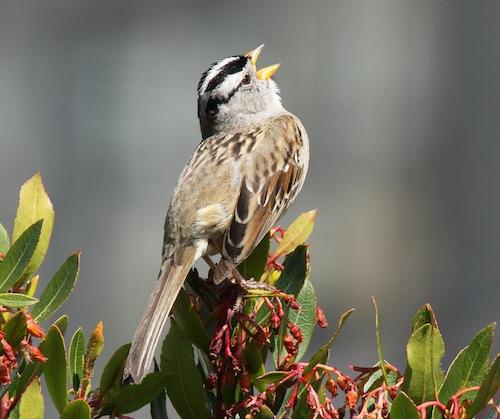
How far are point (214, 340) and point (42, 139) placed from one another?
443 centimetres

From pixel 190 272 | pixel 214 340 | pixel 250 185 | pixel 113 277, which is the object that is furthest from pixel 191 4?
pixel 214 340

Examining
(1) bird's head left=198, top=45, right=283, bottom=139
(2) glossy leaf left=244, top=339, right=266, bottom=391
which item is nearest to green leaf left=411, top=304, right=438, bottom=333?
(2) glossy leaf left=244, top=339, right=266, bottom=391

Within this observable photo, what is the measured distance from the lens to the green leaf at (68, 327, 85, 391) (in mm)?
1799

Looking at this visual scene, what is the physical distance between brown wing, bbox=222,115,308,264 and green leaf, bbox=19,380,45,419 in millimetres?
722

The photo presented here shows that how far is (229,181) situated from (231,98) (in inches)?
21.7

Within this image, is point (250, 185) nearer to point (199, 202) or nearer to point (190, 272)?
point (199, 202)

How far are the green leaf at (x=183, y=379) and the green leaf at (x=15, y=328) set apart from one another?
25 cm

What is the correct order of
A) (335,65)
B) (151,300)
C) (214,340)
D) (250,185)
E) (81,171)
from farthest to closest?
(335,65), (81,171), (250,185), (151,300), (214,340)

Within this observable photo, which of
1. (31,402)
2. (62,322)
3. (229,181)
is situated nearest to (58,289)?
(62,322)

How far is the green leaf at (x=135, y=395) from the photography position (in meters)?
1.73

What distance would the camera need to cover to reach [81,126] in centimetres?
608

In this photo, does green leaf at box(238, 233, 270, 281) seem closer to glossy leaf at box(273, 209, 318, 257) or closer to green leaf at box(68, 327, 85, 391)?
glossy leaf at box(273, 209, 318, 257)

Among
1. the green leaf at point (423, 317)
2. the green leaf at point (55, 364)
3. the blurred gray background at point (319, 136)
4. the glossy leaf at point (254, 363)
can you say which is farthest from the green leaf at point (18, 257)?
the blurred gray background at point (319, 136)

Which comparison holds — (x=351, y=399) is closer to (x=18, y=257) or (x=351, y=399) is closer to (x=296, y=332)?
(x=296, y=332)
